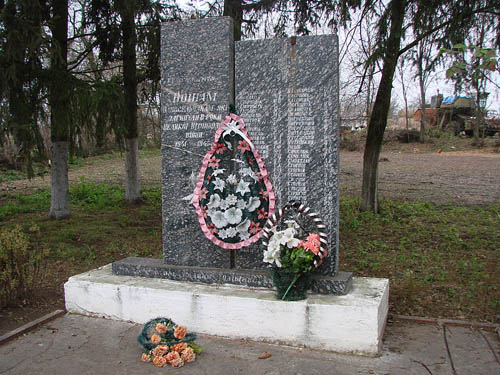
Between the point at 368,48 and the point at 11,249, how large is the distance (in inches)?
230

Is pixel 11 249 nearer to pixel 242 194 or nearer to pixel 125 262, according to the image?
pixel 125 262

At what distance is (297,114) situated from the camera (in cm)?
420

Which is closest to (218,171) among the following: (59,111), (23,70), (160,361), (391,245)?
(160,361)

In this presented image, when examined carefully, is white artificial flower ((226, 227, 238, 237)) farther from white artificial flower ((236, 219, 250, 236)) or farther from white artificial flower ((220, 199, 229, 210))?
white artificial flower ((220, 199, 229, 210))

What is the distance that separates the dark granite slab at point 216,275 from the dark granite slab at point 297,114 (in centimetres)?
16

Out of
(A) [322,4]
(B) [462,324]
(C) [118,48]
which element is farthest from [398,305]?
(C) [118,48]

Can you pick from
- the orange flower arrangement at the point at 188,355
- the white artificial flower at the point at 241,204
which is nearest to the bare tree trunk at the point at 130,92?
the white artificial flower at the point at 241,204

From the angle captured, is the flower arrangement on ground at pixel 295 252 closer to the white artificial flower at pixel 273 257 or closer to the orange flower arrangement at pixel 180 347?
the white artificial flower at pixel 273 257

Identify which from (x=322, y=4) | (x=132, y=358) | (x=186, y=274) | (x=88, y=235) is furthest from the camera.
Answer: (x=322, y=4)

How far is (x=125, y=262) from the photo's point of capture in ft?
15.9

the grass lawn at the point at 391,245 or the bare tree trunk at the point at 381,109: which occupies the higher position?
A: the bare tree trunk at the point at 381,109

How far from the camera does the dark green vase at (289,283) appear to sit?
3.85 meters

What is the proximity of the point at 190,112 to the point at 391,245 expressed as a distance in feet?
12.8

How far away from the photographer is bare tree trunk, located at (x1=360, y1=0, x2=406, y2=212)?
24.8 ft
